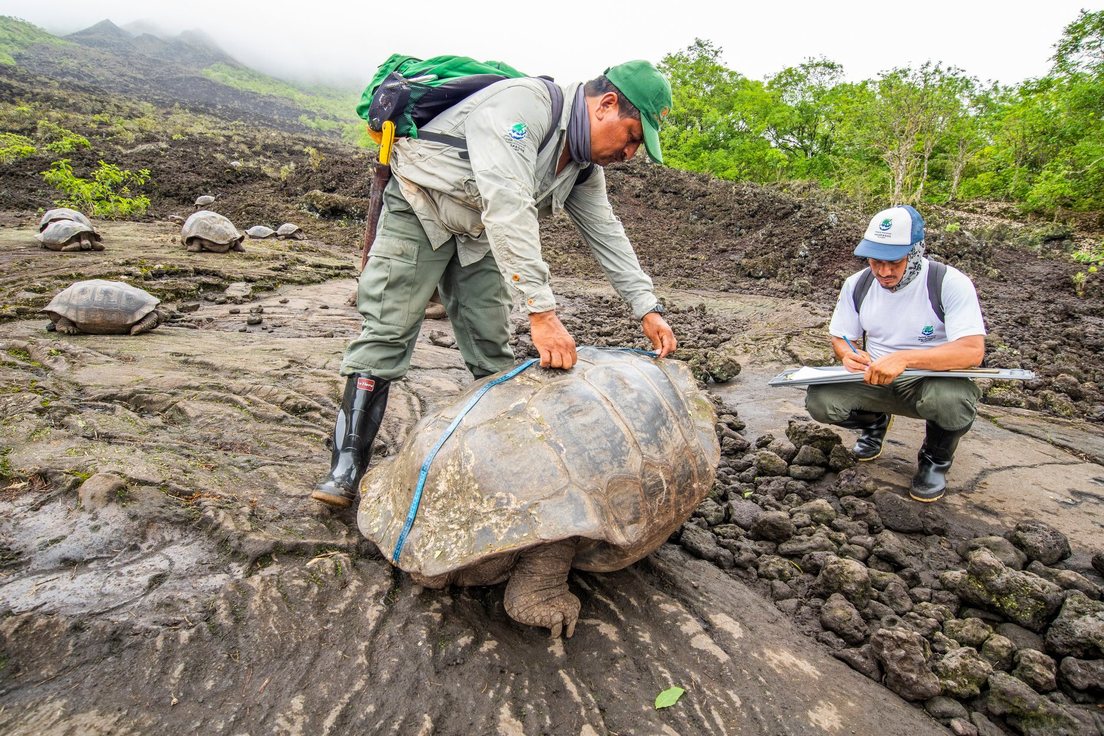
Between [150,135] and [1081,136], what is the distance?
1114 inches

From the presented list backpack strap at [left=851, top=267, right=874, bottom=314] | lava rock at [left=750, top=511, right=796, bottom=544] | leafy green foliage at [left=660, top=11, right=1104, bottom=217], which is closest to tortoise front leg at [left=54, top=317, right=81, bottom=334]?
lava rock at [left=750, top=511, right=796, bottom=544]

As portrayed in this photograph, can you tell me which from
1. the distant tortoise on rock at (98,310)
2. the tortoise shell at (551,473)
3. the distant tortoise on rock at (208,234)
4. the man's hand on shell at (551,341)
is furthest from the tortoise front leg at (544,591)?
the distant tortoise on rock at (208,234)

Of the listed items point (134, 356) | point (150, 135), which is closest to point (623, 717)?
point (134, 356)

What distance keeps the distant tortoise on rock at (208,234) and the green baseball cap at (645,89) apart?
8015 mm

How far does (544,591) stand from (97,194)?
13.3 meters

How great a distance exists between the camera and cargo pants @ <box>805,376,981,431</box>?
2904 millimetres

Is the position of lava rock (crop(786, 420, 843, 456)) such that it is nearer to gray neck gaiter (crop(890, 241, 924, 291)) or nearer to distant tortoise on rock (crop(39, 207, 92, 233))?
gray neck gaiter (crop(890, 241, 924, 291))

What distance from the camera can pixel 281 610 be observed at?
1890 millimetres

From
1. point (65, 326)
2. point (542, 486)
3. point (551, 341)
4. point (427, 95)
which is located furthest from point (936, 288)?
point (65, 326)

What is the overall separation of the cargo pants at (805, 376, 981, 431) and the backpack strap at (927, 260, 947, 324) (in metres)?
0.36

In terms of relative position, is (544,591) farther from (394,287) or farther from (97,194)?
(97,194)

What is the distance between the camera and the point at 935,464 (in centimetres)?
300

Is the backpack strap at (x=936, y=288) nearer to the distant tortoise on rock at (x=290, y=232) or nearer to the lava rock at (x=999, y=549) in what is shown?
the lava rock at (x=999, y=549)

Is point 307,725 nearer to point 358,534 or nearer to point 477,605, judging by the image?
point 477,605
